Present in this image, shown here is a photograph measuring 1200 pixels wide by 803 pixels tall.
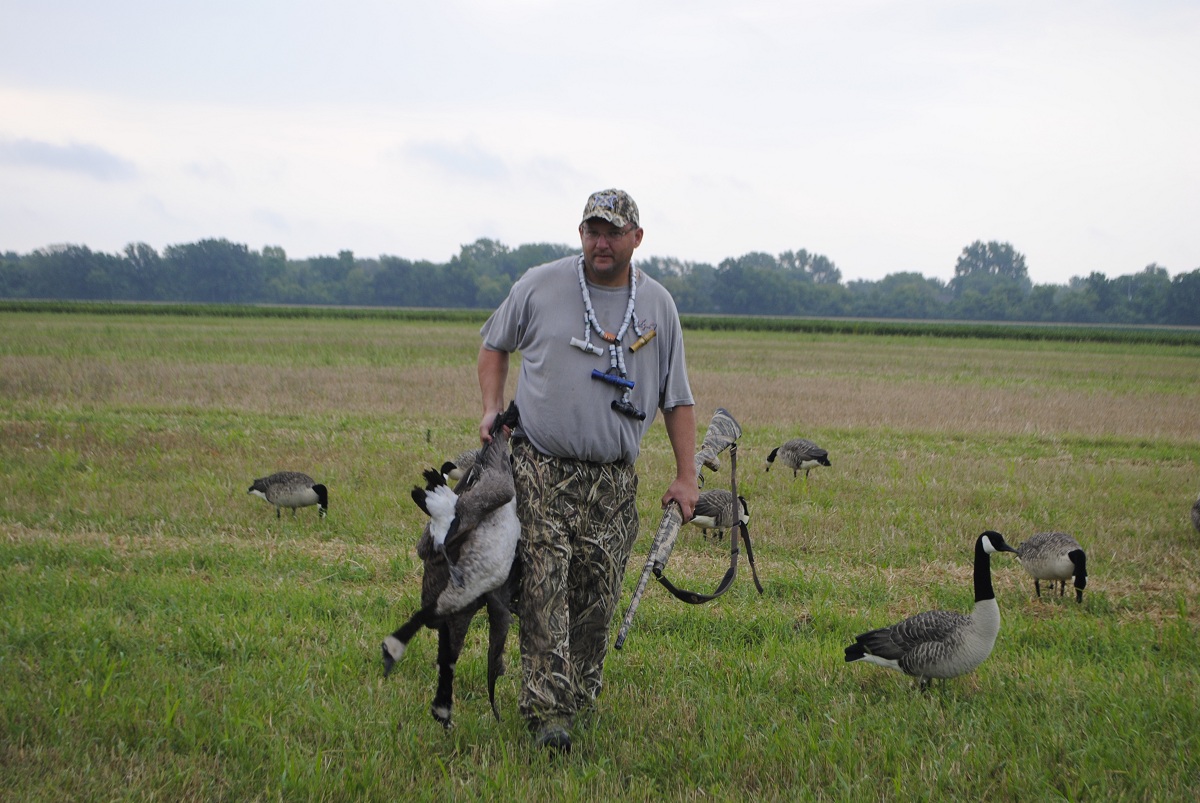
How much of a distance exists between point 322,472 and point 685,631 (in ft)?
22.1

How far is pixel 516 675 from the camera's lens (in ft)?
19.5

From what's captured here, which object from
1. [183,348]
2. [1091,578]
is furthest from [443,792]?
[183,348]

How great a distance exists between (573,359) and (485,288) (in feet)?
427

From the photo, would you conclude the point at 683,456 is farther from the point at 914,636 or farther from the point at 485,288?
the point at 485,288

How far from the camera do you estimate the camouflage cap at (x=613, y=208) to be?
4523 millimetres

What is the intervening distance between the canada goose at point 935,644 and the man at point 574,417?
2.06 m

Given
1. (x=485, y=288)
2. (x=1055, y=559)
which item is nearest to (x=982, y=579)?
(x=1055, y=559)

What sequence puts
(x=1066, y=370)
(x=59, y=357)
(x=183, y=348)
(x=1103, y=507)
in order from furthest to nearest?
(x=1066, y=370), (x=183, y=348), (x=59, y=357), (x=1103, y=507)

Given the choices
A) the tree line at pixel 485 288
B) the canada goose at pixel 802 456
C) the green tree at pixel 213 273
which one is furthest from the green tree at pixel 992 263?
the canada goose at pixel 802 456

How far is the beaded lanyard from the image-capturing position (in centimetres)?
467

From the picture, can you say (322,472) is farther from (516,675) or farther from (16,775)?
(16,775)

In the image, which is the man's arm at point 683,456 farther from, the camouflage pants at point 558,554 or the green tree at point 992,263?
the green tree at point 992,263

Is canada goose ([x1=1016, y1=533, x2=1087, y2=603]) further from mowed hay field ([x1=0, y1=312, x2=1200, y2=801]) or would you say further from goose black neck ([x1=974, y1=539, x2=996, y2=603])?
goose black neck ([x1=974, y1=539, x2=996, y2=603])

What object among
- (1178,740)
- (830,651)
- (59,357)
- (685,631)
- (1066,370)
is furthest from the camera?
(1066,370)
